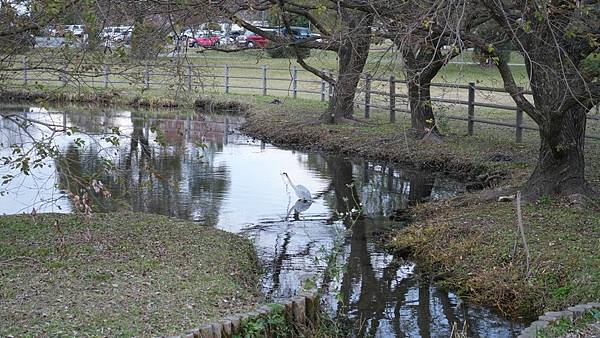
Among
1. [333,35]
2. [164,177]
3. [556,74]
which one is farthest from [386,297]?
[164,177]

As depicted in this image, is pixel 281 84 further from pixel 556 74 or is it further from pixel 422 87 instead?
pixel 556 74

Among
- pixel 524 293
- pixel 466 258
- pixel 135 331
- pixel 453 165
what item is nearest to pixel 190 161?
pixel 453 165

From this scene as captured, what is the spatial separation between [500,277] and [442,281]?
83 centimetres

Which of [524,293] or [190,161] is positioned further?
[190,161]

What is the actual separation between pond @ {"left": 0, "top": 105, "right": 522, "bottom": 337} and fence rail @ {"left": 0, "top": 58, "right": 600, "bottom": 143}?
0.64 metres

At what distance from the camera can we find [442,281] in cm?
988

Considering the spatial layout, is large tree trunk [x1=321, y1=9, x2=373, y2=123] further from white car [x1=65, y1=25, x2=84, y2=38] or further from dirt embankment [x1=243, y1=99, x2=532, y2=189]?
white car [x1=65, y1=25, x2=84, y2=38]

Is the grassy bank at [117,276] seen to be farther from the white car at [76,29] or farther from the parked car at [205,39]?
the parked car at [205,39]

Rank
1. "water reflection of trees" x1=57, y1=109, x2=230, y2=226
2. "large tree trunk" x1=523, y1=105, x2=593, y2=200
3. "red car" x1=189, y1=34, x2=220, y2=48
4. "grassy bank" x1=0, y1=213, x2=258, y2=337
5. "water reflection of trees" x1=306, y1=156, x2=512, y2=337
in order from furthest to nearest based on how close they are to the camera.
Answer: "water reflection of trees" x1=57, y1=109, x2=230, y2=226
"large tree trunk" x1=523, y1=105, x2=593, y2=200
"red car" x1=189, y1=34, x2=220, y2=48
"water reflection of trees" x1=306, y1=156, x2=512, y2=337
"grassy bank" x1=0, y1=213, x2=258, y2=337

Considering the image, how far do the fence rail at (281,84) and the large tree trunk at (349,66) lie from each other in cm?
40

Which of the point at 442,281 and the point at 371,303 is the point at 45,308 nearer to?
the point at 371,303

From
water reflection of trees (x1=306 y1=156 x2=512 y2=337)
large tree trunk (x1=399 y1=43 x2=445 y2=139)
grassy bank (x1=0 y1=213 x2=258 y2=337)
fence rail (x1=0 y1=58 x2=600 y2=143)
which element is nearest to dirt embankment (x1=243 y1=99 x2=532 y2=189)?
large tree trunk (x1=399 y1=43 x2=445 y2=139)

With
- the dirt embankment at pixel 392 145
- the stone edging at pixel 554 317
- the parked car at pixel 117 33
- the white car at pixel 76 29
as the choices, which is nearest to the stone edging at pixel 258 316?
the stone edging at pixel 554 317

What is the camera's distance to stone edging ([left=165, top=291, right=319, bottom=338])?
6.38 m
